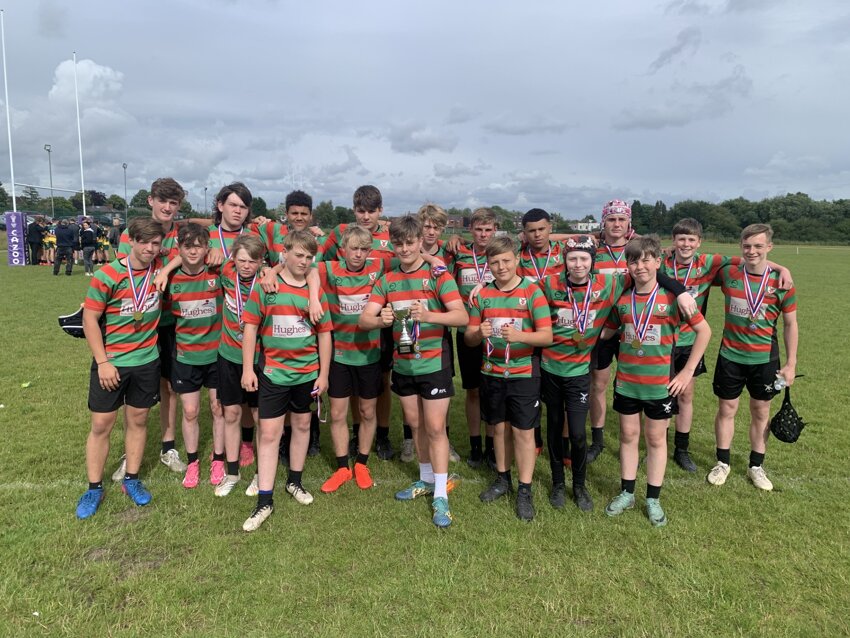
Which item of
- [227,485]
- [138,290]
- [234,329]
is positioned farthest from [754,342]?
[138,290]

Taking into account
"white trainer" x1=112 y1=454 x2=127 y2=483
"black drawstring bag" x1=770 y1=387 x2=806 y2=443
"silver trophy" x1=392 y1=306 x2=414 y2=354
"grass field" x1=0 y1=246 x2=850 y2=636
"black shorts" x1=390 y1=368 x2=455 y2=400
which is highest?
"silver trophy" x1=392 y1=306 x2=414 y2=354

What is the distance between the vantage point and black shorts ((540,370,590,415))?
3.87m

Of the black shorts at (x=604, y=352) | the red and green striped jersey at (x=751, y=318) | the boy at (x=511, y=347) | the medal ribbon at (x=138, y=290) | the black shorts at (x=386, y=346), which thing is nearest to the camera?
the boy at (x=511, y=347)

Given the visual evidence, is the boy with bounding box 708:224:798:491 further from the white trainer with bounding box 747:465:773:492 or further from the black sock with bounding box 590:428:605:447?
the black sock with bounding box 590:428:605:447

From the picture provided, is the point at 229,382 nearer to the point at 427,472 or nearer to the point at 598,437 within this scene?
the point at 427,472

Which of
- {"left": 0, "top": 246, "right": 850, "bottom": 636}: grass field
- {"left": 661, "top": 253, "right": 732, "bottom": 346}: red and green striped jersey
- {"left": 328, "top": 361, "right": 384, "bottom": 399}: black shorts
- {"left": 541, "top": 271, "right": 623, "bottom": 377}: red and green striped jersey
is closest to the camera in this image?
{"left": 0, "top": 246, "right": 850, "bottom": 636}: grass field

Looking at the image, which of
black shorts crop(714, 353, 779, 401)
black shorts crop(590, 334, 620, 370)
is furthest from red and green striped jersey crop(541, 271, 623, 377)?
black shorts crop(714, 353, 779, 401)

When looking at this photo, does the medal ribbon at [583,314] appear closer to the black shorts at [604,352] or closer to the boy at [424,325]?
the black shorts at [604,352]

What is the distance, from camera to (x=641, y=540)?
137 inches

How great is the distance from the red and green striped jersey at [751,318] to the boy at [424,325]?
235 cm

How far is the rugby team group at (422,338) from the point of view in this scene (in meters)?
3.65

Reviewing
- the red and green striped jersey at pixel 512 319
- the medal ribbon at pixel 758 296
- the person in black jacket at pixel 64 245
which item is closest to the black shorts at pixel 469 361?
the red and green striped jersey at pixel 512 319

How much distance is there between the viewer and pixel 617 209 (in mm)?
4477

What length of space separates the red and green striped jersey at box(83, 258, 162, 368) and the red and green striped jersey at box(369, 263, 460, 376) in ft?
5.39
